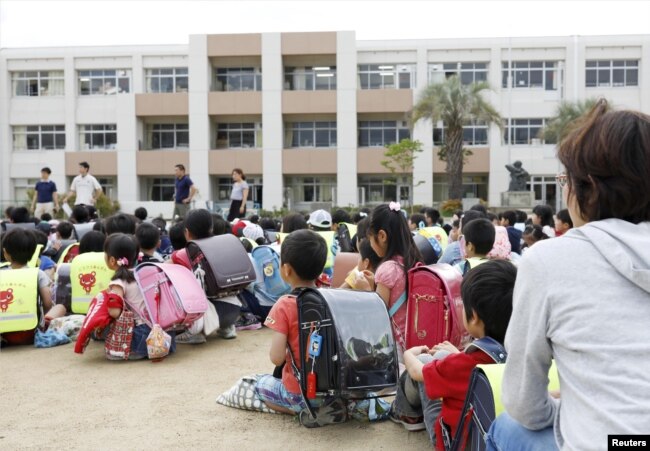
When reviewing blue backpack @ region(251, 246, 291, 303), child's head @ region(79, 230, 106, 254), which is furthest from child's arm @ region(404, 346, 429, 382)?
child's head @ region(79, 230, 106, 254)

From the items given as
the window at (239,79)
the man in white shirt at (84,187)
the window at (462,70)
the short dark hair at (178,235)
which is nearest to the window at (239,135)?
the window at (239,79)

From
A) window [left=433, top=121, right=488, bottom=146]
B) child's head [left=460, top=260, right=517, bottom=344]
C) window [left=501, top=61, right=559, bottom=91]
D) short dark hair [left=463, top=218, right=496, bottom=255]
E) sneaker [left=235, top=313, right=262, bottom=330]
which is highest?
window [left=501, top=61, right=559, bottom=91]

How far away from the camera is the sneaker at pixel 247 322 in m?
6.21

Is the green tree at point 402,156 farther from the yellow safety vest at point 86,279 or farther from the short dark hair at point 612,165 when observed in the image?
the short dark hair at point 612,165

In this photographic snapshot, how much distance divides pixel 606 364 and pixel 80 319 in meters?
5.12

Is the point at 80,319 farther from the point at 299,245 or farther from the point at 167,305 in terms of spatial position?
the point at 299,245

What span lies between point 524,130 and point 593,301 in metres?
35.4

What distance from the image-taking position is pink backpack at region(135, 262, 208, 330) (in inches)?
187

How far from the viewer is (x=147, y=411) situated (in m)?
3.78

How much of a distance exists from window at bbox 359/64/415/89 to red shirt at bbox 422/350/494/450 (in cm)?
3411

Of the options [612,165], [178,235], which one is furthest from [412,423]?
[178,235]

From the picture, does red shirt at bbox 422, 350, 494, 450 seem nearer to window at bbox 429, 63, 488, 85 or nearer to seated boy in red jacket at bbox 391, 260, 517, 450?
seated boy in red jacket at bbox 391, 260, 517, 450

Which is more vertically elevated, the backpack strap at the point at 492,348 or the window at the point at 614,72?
the window at the point at 614,72

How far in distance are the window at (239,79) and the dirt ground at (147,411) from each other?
32404mm
